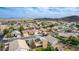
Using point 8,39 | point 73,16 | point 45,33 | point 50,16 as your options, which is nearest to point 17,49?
point 8,39

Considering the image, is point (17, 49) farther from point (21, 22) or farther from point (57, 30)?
point (57, 30)

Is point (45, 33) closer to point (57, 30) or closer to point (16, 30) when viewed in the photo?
point (57, 30)

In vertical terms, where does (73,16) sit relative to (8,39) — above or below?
above
